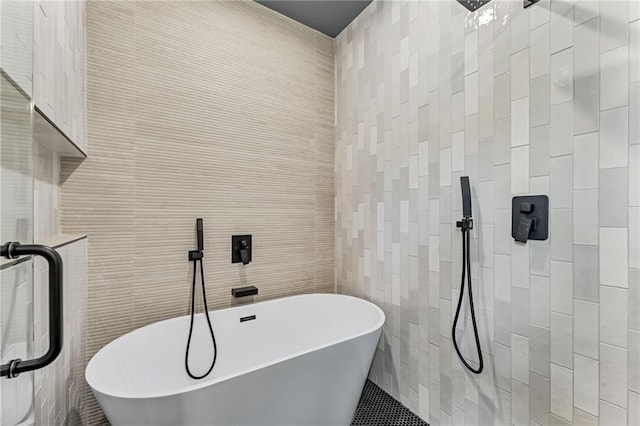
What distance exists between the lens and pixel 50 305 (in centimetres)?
60

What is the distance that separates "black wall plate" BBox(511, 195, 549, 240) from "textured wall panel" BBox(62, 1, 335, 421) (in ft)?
4.62

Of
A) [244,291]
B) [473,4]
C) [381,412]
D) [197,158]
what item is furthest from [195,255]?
[473,4]

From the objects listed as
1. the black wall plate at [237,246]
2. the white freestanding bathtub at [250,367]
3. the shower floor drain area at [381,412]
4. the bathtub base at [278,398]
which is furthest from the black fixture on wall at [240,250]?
the shower floor drain area at [381,412]

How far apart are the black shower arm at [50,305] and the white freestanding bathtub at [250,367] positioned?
0.46 m

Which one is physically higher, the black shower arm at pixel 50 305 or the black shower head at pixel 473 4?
the black shower head at pixel 473 4

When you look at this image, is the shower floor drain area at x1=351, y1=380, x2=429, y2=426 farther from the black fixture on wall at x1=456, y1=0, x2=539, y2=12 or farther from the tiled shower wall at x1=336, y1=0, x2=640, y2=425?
the black fixture on wall at x1=456, y1=0, x2=539, y2=12

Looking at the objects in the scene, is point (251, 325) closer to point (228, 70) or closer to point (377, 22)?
point (228, 70)

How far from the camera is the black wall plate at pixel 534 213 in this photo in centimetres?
113

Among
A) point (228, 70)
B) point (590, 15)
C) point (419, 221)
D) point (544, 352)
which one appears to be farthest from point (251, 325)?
point (590, 15)

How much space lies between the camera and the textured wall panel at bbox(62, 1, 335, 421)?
1.59 metres

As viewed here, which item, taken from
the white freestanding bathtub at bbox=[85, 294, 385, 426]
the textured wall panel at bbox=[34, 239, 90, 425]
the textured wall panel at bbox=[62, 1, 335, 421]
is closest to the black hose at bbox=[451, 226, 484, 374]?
the white freestanding bathtub at bbox=[85, 294, 385, 426]

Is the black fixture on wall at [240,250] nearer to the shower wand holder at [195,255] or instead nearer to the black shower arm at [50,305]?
the shower wand holder at [195,255]

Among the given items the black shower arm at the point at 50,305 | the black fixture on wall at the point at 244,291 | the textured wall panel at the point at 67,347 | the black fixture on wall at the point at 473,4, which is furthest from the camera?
the black fixture on wall at the point at 244,291

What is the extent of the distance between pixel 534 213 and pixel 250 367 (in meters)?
1.39
